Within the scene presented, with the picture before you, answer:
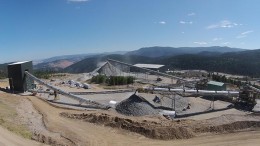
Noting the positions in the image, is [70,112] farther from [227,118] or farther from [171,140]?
[227,118]

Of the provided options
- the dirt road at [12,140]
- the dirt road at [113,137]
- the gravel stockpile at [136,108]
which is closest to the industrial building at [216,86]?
the gravel stockpile at [136,108]

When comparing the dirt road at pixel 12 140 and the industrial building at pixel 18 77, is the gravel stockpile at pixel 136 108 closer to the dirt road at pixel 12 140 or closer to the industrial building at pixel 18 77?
the dirt road at pixel 12 140

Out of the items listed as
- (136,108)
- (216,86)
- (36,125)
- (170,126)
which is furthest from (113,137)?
(216,86)

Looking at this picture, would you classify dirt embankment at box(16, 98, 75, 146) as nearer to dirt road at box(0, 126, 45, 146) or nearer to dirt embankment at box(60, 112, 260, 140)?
dirt road at box(0, 126, 45, 146)

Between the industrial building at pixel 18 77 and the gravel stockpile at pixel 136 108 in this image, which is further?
the industrial building at pixel 18 77

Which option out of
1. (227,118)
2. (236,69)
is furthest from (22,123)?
(236,69)

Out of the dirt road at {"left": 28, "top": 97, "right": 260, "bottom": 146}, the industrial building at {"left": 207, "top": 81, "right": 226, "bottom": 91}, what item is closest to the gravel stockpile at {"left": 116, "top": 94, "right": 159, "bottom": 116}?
the dirt road at {"left": 28, "top": 97, "right": 260, "bottom": 146}
